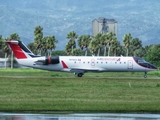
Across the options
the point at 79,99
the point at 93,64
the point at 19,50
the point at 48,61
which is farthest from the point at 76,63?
the point at 79,99

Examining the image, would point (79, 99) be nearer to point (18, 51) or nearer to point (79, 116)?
point (79, 116)

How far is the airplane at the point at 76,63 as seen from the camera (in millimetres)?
86500

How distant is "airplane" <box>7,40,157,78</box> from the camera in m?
A: 86.5

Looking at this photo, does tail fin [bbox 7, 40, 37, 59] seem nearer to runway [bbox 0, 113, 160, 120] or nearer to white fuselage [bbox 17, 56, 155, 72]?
white fuselage [bbox 17, 56, 155, 72]

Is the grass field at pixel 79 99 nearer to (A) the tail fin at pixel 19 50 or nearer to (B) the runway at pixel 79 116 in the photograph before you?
(B) the runway at pixel 79 116

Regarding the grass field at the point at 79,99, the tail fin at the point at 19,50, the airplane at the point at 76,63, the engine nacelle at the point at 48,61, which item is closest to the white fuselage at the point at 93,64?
the airplane at the point at 76,63

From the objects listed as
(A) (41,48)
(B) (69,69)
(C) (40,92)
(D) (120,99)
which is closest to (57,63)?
(B) (69,69)

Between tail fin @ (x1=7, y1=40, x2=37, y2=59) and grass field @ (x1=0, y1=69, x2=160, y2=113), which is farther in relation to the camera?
tail fin @ (x1=7, y1=40, x2=37, y2=59)

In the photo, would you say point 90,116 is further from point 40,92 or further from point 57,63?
point 57,63

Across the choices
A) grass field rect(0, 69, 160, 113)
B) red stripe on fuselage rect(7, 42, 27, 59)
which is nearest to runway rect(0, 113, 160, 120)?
grass field rect(0, 69, 160, 113)

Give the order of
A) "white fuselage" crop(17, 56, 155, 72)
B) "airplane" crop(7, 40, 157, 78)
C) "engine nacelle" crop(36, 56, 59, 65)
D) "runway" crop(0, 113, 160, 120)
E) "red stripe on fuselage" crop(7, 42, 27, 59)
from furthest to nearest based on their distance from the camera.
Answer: "white fuselage" crop(17, 56, 155, 72)
"airplane" crop(7, 40, 157, 78)
"engine nacelle" crop(36, 56, 59, 65)
"red stripe on fuselage" crop(7, 42, 27, 59)
"runway" crop(0, 113, 160, 120)

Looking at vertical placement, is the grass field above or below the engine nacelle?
below

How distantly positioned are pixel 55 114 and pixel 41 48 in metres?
159

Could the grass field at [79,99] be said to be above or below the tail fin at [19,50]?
below
